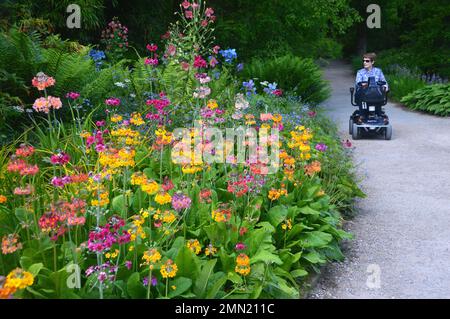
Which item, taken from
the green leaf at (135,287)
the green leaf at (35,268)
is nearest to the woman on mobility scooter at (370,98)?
the green leaf at (135,287)

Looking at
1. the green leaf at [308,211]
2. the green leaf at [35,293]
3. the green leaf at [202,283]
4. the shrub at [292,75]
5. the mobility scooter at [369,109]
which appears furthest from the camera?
the shrub at [292,75]

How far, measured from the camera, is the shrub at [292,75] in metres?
10.8

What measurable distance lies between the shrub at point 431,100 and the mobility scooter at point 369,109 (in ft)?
10.3

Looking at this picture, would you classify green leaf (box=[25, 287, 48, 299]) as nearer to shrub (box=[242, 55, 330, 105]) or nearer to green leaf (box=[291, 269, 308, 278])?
green leaf (box=[291, 269, 308, 278])

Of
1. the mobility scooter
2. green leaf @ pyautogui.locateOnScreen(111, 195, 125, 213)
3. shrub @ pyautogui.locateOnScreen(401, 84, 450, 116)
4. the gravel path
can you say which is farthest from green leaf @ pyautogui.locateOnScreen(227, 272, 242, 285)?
shrub @ pyautogui.locateOnScreen(401, 84, 450, 116)

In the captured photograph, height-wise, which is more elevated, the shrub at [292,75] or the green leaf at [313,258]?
the shrub at [292,75]

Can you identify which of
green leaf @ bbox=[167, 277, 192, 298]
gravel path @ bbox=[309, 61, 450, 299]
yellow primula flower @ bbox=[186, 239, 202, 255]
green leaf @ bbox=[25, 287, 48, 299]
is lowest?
gravel path @ bbox=[309, 61, 450, 299]

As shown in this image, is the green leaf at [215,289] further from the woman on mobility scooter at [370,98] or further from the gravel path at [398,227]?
the woman on mobility scooter at [370,98]

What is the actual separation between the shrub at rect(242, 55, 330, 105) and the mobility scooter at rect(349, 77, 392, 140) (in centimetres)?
204

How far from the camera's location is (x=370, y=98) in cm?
833

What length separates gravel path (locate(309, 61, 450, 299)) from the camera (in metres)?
3.62

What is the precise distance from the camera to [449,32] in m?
17.0
